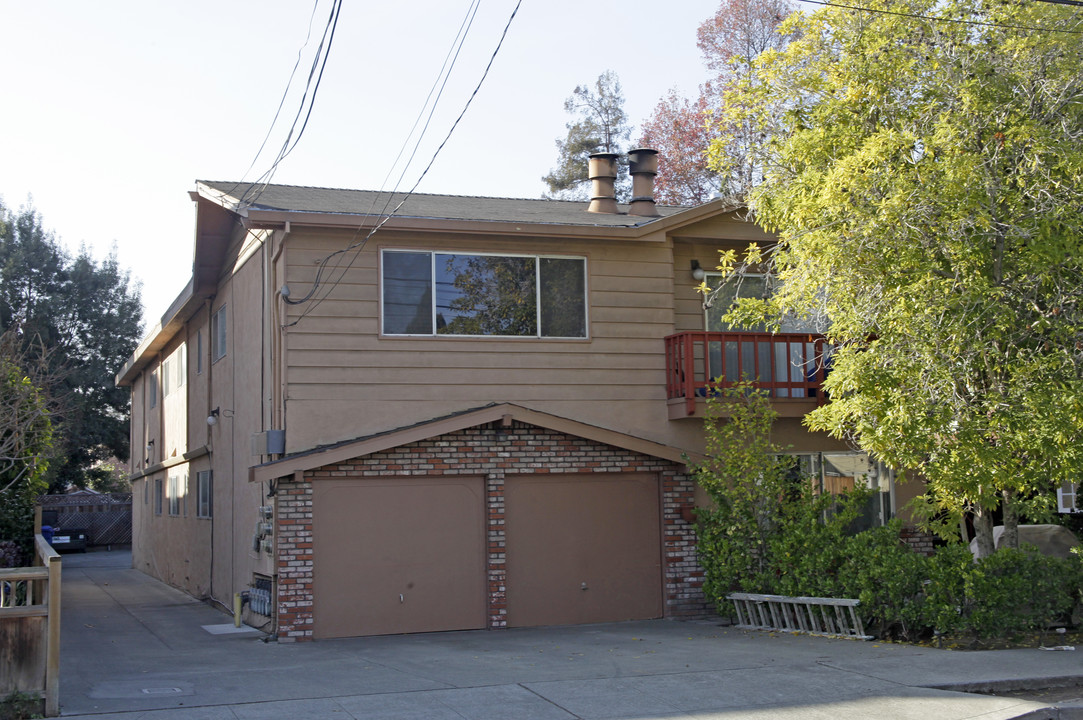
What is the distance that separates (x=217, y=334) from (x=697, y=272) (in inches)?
343

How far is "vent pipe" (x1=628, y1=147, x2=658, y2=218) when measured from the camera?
17.4 meters

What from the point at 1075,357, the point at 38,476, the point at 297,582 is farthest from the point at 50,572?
the point at 1075,357

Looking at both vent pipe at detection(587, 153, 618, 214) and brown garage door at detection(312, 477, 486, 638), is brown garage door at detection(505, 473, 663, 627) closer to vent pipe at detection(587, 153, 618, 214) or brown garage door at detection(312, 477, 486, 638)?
brown garage door at detection(312, 477, 486, 638)

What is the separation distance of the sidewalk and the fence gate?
24728 mm

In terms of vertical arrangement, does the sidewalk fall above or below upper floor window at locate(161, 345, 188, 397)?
below

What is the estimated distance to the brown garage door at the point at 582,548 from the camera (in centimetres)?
1417

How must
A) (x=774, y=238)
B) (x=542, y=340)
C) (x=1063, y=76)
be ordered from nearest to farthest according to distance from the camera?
(x=1063, y=76)
(x=542, y=340)
(x=774, y=238)

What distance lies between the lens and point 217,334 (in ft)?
62.1

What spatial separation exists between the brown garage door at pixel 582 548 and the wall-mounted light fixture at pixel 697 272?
3.01 metres

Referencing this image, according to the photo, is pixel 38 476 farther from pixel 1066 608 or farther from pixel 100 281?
pixel 100 281

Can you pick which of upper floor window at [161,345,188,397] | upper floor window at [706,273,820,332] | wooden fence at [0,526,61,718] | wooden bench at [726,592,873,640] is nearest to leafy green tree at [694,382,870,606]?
wooden bench at [726,592,873,640]

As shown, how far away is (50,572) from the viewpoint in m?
8.46

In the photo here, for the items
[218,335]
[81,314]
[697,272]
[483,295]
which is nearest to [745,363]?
[697,272]

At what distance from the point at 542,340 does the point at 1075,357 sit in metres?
6.54
